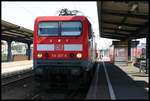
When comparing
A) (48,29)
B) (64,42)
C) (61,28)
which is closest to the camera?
(64,42)

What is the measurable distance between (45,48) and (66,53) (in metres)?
0.91

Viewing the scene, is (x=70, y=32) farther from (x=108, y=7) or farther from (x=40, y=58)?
(x=108, y=7)

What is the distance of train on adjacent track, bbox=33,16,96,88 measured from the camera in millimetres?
8445

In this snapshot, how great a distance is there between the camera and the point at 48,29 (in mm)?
8945

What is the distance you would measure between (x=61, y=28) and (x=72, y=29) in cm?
47

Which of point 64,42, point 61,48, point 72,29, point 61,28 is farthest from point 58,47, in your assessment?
point 72,29

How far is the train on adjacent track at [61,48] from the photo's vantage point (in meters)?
8.45

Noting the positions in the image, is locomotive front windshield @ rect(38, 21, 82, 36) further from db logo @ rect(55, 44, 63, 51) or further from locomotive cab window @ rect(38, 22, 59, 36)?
db logo @ rect(55, 44, 63, 51)

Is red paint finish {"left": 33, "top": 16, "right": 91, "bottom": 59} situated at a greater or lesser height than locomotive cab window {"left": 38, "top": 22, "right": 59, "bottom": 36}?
lesser

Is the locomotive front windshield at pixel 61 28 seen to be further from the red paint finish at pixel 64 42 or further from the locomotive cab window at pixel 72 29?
the red paint finish at pixel 64 42

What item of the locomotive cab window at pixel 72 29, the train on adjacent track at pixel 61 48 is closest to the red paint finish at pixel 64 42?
the train on adjacent track at pixel 61 48

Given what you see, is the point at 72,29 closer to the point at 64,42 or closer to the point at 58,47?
the point at 64,42

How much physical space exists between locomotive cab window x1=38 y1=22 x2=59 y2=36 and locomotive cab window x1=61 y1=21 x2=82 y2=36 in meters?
0.30

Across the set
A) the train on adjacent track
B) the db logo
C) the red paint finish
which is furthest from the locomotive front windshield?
the db logo
